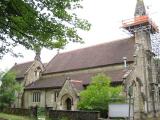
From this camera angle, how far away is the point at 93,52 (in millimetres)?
42562

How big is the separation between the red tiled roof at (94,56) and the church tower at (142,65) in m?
1.35

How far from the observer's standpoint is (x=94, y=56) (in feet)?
135

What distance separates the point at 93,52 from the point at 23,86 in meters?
13.5

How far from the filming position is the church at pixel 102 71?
33969 mm

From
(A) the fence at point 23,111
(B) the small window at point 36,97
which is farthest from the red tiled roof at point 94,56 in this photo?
(A) the fence at point 23,111

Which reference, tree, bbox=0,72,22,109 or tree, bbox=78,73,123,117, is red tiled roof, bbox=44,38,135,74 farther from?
tree, bbox=78,73,123,117

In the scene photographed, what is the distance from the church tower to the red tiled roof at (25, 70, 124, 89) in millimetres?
2027

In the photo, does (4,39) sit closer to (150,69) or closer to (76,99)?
(76,99)

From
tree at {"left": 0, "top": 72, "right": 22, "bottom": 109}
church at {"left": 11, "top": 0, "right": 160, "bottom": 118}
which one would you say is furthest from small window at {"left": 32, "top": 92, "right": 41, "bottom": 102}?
tree at {"left": 0, "top": 72, "right": 22, "bottom": 109}

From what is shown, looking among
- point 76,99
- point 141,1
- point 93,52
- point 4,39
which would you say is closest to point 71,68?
point 93,52

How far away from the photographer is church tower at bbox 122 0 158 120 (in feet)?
111

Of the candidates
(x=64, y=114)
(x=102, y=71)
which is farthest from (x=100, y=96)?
(x=102, y=71)

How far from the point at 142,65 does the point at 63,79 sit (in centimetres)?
1210

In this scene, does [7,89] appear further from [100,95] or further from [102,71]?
[100,95]
